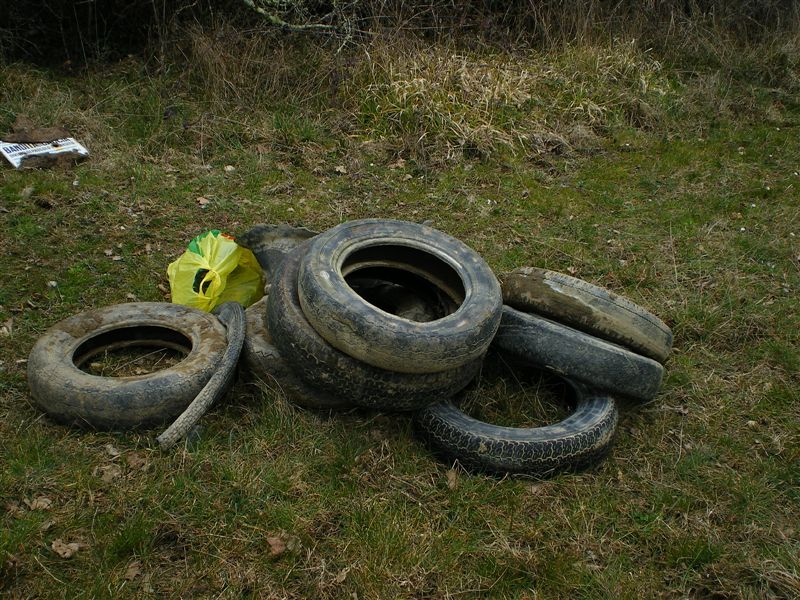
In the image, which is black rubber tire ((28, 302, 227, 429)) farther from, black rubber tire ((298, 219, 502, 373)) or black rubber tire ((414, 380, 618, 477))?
black rubber tire ((414, 380, 618, 477))

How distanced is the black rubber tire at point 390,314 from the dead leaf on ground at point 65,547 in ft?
4.79

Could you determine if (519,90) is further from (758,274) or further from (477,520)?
(477,520)

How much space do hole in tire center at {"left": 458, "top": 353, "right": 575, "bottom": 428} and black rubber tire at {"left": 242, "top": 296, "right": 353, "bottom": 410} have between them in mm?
801

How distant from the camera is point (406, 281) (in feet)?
15.0

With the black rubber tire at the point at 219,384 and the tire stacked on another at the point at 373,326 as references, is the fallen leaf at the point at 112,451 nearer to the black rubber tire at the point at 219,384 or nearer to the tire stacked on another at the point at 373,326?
the black rubber tire at the point at 219,384

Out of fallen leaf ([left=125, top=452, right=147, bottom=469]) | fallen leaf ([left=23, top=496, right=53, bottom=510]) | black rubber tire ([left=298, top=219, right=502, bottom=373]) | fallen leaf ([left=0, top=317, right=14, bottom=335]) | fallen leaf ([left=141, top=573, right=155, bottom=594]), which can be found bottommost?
fallen leaf ([left=0, top=317, right=14, bottom=335])

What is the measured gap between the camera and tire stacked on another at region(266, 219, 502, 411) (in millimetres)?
3537

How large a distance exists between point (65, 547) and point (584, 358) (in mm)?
2718

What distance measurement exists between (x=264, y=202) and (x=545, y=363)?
3292mm

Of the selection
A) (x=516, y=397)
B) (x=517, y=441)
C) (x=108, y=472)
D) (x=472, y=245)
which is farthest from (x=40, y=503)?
(x=472, y=245)

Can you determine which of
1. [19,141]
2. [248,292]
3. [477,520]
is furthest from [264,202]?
[477,520]

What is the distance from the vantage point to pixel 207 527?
3.25 metres

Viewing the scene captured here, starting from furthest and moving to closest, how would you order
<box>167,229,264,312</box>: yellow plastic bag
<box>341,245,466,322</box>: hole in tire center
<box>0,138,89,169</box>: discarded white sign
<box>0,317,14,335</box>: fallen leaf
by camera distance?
<box>0,138,89,169</box>: discarded white sign → <box>167,229,264,312</box>: yellow plastic bag → <box>0,317,14,335</box>: fallen leaf → <box>341,245,466,322</box>: hole in tire center

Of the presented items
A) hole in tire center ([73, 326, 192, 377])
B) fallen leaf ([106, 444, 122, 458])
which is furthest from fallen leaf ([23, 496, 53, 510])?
hole in tire center ([73, 326, 192, 377])
